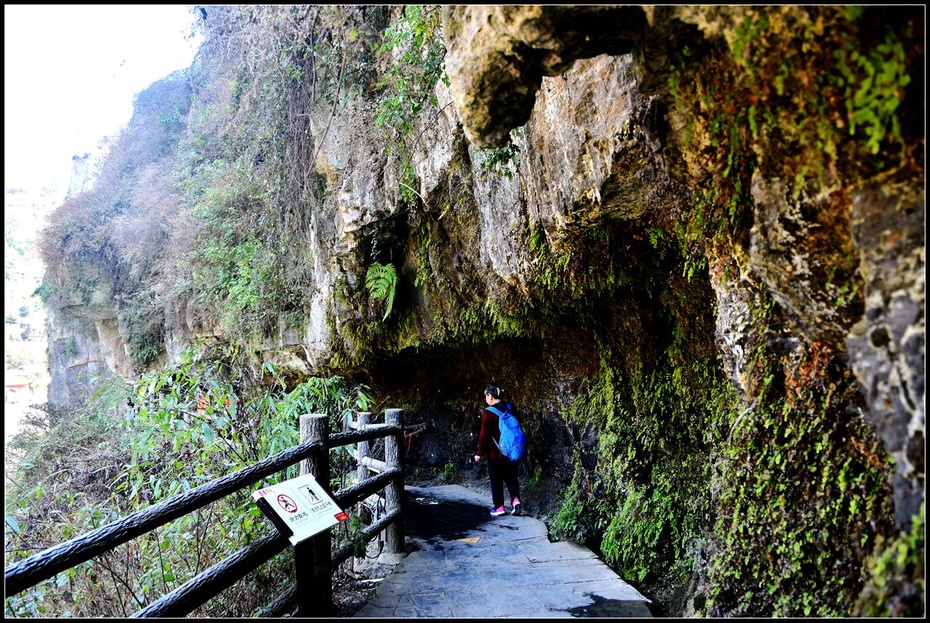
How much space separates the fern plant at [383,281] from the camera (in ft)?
24.9

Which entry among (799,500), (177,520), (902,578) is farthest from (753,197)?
(177,520)

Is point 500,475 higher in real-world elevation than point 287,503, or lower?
lower

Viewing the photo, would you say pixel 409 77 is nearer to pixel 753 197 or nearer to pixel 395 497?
pixel 753 197

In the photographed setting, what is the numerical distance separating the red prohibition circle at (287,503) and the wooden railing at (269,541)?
0.19 m

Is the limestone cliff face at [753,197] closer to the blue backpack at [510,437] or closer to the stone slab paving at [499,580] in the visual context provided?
the stone slab paving at [499,580]

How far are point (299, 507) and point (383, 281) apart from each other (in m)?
4.58

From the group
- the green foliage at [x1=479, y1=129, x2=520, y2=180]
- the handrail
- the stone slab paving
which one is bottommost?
the stone slab paving

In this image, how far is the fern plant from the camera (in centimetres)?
759

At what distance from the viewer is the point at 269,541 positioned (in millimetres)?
3258

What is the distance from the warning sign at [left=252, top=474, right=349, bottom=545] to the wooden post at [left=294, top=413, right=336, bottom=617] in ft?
0.41

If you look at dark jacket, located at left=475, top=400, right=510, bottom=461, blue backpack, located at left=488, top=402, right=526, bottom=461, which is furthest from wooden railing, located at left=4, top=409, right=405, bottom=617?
blue backpack, located at left=488, top=402, right=526, bottom=461

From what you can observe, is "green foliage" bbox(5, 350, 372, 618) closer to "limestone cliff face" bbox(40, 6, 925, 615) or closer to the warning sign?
the warning sign

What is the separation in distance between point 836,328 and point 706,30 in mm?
1404

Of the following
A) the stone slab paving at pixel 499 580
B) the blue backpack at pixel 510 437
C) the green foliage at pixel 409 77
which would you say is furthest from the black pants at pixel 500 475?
the green foliage at pixel 409 77
